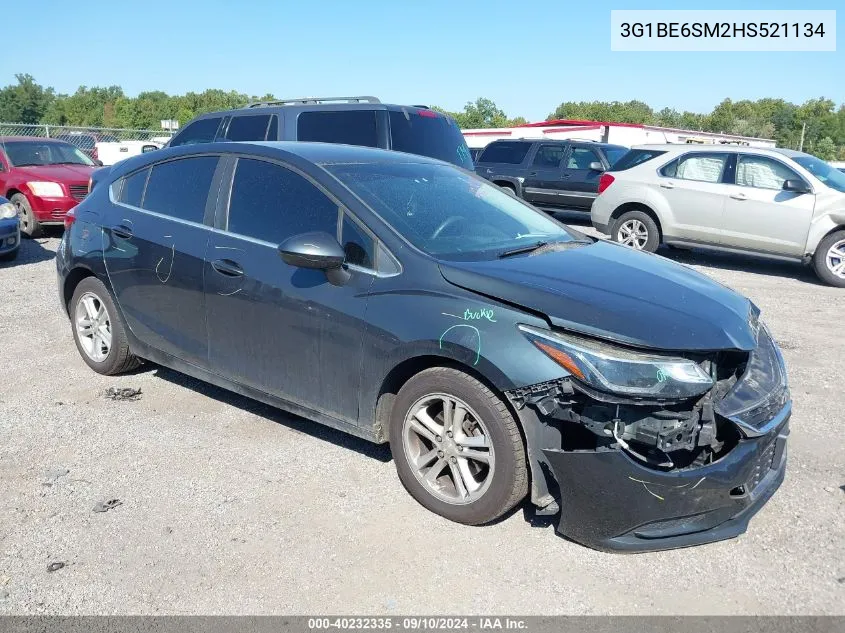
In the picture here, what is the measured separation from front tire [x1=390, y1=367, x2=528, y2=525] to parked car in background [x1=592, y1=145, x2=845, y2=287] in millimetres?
7926

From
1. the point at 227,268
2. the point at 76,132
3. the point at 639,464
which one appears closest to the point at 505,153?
the point at 227,268

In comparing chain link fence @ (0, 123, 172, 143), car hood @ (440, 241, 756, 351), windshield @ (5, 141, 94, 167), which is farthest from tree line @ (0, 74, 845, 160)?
car hood @ (440, 241, 756, 351)

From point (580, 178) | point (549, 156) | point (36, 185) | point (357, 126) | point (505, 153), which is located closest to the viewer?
point (357, 126)

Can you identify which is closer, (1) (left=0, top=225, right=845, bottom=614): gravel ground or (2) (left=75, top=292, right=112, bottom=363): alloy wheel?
(1) (left=0, top=225, right=845, bottom=614): gravel ground

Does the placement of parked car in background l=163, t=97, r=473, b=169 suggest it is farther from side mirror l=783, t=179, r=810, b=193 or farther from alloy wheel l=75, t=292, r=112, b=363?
side mirror l=783, t=179, r=810, b=193

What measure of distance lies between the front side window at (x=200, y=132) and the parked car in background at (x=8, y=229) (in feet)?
7.59

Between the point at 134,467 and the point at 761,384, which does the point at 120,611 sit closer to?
the point at 134,467

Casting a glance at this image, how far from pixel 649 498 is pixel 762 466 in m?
0.64

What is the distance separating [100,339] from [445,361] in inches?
123

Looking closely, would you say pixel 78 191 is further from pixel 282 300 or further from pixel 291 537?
pixel 291 537

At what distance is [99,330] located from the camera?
5391 mm

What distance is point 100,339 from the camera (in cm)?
540

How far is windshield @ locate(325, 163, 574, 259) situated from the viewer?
3.81 meters

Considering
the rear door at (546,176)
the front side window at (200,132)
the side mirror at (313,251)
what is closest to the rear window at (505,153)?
the rear door at (546,176)
